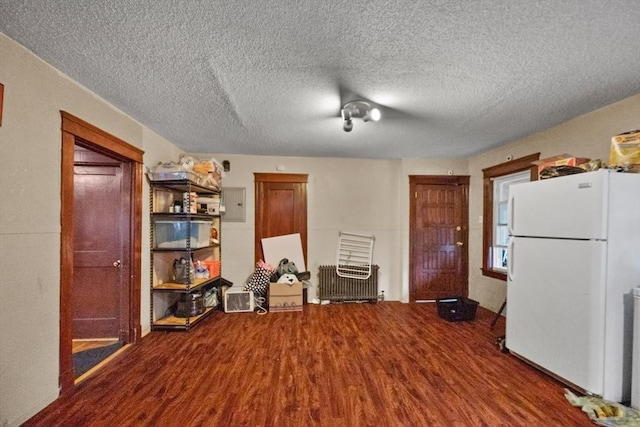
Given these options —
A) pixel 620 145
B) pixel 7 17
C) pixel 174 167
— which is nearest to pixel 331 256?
pixel 174 167

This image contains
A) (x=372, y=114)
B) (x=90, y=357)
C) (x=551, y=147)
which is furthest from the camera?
(x=551, y=147)

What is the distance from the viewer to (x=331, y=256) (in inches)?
182

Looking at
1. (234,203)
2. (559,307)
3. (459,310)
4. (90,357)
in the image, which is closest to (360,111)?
(559,307)

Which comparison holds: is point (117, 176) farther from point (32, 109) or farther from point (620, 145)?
point (620, 145)

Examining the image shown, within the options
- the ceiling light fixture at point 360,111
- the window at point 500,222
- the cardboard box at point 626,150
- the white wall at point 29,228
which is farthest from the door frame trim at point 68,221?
the window at point 500,222

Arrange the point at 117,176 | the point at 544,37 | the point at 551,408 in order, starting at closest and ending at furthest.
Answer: the point at 544,37 < the point at 551,408 < the point at 117,176

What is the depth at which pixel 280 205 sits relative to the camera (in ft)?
15.0

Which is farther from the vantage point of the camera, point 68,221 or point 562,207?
point 562,207

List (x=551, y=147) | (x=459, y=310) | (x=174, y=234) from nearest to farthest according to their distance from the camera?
(x=551, y=147) → (x=174, y=234) → (x=459, y=310)

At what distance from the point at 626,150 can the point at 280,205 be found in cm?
386

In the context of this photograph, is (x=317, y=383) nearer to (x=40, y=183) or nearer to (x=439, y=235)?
(x=40, y=183)

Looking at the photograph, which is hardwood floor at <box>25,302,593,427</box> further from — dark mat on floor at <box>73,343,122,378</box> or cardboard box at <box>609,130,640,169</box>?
cardboard box at <box>609,130,640,169</box>

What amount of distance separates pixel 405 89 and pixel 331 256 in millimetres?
2982

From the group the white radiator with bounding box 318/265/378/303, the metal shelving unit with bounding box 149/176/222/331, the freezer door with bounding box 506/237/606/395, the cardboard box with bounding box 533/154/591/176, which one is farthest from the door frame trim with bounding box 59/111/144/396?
the cardboard box with bounding box 533/154/591/176
